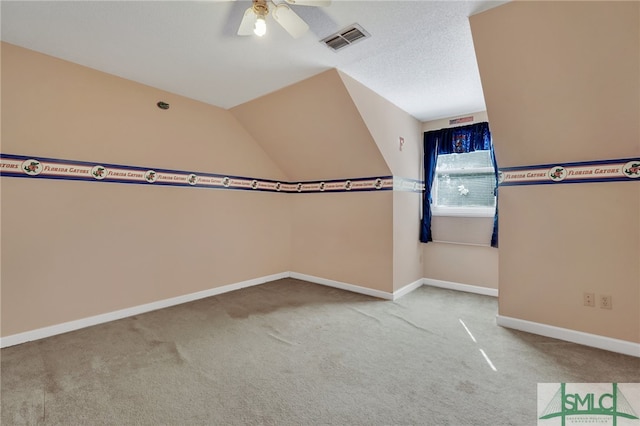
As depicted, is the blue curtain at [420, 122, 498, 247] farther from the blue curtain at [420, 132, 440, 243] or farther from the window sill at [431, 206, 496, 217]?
the window sill at [431, 206, 496, 217]

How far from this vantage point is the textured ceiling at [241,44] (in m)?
1.98

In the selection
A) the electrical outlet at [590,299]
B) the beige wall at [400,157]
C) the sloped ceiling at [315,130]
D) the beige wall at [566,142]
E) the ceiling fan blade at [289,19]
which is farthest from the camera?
the beige wall at [400,157]

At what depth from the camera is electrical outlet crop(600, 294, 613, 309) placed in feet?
7.84

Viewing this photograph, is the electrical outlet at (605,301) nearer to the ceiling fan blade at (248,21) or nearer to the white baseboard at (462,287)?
the white baseboard at (462,287)

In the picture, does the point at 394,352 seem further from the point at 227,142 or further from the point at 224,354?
the point at 227,142

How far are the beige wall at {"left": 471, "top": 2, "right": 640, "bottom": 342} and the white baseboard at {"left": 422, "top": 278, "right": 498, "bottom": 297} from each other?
1.13 meters

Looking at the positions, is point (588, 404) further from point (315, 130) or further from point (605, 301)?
point (315, 130)

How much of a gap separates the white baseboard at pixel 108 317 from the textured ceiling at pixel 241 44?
2549mm

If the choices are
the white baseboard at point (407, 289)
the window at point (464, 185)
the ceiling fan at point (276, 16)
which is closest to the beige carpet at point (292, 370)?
the white baseboard at point (407, 289)

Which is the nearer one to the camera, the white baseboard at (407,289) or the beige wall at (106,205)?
the beige wall at (106,205)

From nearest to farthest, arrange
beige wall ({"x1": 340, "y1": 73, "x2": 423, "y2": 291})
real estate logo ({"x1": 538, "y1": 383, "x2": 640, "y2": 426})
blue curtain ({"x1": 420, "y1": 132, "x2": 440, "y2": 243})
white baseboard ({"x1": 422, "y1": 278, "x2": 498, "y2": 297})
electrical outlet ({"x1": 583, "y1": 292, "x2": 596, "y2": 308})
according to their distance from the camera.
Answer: real estate logo ({"x1": 538, "y1": 383, "x2": 640, "y2": 426})
electrical outlet ({"x1": 583, "y1": 292, "x2": 596, "y2": 308})
beige wall ({"x1": 340, "y1": 73, "x2": 423, "y2": 291})
white baseboard ({"x1": 422, "y1": 278, "x2": 498, "y2": 297})
blue curtain ({"x1": 420, "y1": 132, "x2": 440, "y2": 243})

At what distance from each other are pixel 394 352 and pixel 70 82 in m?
3.93

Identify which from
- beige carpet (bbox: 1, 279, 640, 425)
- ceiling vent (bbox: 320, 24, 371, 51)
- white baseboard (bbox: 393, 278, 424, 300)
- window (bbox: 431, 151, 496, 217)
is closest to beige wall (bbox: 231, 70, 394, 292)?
→ white baseboard (bbox: 393, 278, 424, 300)

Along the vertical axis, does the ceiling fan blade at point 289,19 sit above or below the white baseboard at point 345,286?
above
